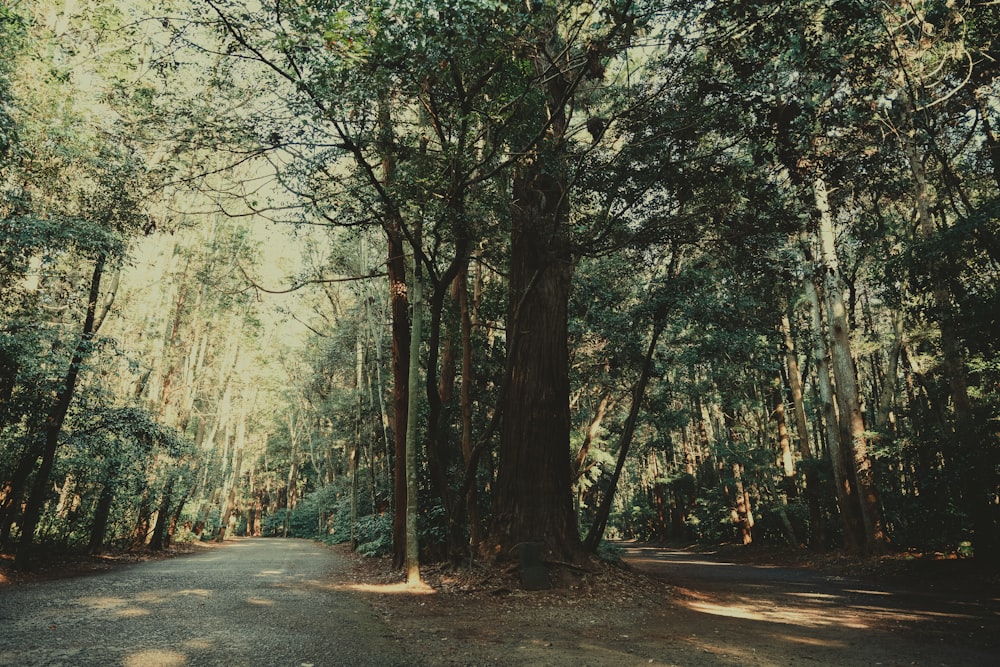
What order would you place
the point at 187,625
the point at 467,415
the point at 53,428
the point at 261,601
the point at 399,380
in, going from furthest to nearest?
the point at 399,380, the point at 467,415, the point at 53,428, the point at 261,601, the point at 187,625

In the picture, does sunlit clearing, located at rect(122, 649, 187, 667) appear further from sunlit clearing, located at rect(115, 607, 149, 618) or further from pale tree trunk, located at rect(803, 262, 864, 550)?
pale tree trunk, located at rect(803, 262, 864, 550)

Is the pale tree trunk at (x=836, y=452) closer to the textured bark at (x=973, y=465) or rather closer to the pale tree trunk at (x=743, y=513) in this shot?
the textured bark at (x=973, y=465)

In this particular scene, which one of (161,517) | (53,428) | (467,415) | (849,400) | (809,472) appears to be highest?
(849,400)

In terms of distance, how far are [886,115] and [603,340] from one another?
7.89m

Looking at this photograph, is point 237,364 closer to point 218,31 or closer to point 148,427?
point 148,427

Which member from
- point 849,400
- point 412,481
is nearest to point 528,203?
point 412,481

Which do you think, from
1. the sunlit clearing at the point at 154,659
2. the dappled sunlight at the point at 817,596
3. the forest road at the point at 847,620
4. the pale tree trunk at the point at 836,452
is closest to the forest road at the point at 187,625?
the sunlit clearing at the point at 154,659

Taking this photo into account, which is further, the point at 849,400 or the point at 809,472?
the point at 809,472

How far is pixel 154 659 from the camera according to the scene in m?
4.53

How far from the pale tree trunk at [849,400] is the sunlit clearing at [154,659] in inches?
571

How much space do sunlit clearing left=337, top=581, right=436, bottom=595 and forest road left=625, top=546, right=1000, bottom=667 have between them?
4040 millimetres

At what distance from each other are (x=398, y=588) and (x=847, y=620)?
673cm

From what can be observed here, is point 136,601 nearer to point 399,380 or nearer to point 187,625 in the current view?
point 187,625

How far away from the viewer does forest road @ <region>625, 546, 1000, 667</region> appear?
5.36 meters
